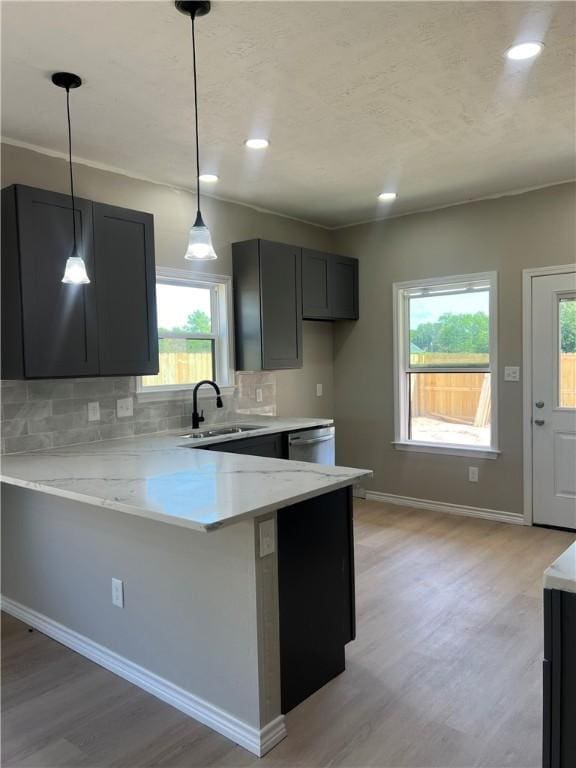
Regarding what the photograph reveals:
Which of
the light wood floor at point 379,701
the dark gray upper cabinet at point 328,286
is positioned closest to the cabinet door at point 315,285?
the dark gray upper cabinet at point 328,286

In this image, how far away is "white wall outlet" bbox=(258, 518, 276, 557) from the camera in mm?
1976

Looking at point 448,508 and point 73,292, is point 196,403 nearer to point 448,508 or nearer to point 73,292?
point 73,292

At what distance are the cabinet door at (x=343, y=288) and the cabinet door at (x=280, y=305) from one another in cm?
47

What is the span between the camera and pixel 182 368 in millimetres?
4199

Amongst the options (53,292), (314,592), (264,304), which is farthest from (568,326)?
(53,292)

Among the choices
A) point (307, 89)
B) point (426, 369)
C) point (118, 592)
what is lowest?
point (118, 592)

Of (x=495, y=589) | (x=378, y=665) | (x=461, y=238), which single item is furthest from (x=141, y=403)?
(x=461, y=238)

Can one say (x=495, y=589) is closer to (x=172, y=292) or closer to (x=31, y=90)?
(x=172, y=292)

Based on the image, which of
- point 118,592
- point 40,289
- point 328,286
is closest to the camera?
point 118,592

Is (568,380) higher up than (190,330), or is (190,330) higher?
(190,330)

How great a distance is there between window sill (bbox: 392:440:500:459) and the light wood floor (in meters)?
1.39

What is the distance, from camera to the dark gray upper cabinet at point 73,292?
284cm

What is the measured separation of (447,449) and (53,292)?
134 inches

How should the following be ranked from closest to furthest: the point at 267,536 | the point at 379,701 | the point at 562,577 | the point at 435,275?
the point at 562,577 < the point at 267,536 < the point at 379,701 < the point at 435,275
